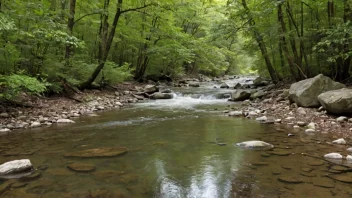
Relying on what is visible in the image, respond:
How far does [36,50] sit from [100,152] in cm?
548

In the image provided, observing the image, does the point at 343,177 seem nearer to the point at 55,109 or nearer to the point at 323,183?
the point at 323,183

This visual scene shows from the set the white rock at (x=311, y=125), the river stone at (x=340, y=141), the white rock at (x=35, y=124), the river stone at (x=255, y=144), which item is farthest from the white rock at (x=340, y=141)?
the white rock at (x=35, y=124)

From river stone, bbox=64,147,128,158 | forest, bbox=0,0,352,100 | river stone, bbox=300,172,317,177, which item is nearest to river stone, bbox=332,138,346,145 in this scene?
river stone, bbox=300,172,317,177

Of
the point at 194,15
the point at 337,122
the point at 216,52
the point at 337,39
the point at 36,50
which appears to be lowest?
the point at 337,122

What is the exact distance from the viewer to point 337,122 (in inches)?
255

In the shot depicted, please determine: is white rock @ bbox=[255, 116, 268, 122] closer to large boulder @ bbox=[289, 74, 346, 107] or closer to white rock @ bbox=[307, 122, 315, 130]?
white rock @ bbox=[307, 122, 315, 130]

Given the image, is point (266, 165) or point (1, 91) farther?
point (1, 91)

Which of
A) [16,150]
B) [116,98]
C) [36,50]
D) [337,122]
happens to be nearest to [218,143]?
[337,122]

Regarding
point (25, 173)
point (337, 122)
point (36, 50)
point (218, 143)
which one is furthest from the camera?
point (36, 50)

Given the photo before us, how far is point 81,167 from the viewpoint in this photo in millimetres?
4078

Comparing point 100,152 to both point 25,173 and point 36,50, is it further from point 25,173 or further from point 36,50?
point 36,50

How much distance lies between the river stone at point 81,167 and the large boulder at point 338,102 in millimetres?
5952

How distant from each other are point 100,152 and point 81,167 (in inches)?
28.8

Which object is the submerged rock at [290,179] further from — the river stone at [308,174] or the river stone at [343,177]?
the river stone at [343,177]
